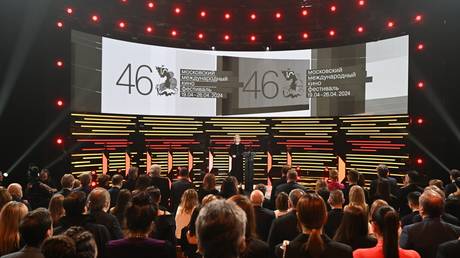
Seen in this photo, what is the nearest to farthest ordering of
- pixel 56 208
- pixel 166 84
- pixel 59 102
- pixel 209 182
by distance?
1. pixel 56 208
2. pixel 209 182
3. pixel 59 102
4. pixel 166 84

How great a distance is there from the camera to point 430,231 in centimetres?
371

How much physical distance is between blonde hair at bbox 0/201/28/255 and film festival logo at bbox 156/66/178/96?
31.5 feet

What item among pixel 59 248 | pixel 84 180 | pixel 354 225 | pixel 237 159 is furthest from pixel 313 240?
pixel 237 159

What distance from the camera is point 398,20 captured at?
11055 millimetres

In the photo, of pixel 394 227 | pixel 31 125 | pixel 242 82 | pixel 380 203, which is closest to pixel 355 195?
pixel 380 203

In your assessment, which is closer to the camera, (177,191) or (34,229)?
(34,229)

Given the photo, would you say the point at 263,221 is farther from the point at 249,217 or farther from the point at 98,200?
the point at 98,200

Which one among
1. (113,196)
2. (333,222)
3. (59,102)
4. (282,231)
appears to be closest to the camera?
(282,231)

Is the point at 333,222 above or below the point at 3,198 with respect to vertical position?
below

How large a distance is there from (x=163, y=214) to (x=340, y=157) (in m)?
8.93

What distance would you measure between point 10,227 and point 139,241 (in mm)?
1163

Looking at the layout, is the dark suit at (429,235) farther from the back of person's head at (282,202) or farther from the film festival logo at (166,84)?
the film festival logo at (166,84)

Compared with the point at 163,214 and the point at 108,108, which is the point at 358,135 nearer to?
the point at 108,108

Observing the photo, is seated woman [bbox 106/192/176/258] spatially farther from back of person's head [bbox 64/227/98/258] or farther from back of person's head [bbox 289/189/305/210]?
back of person's head [bbox 289/189/305/210]
